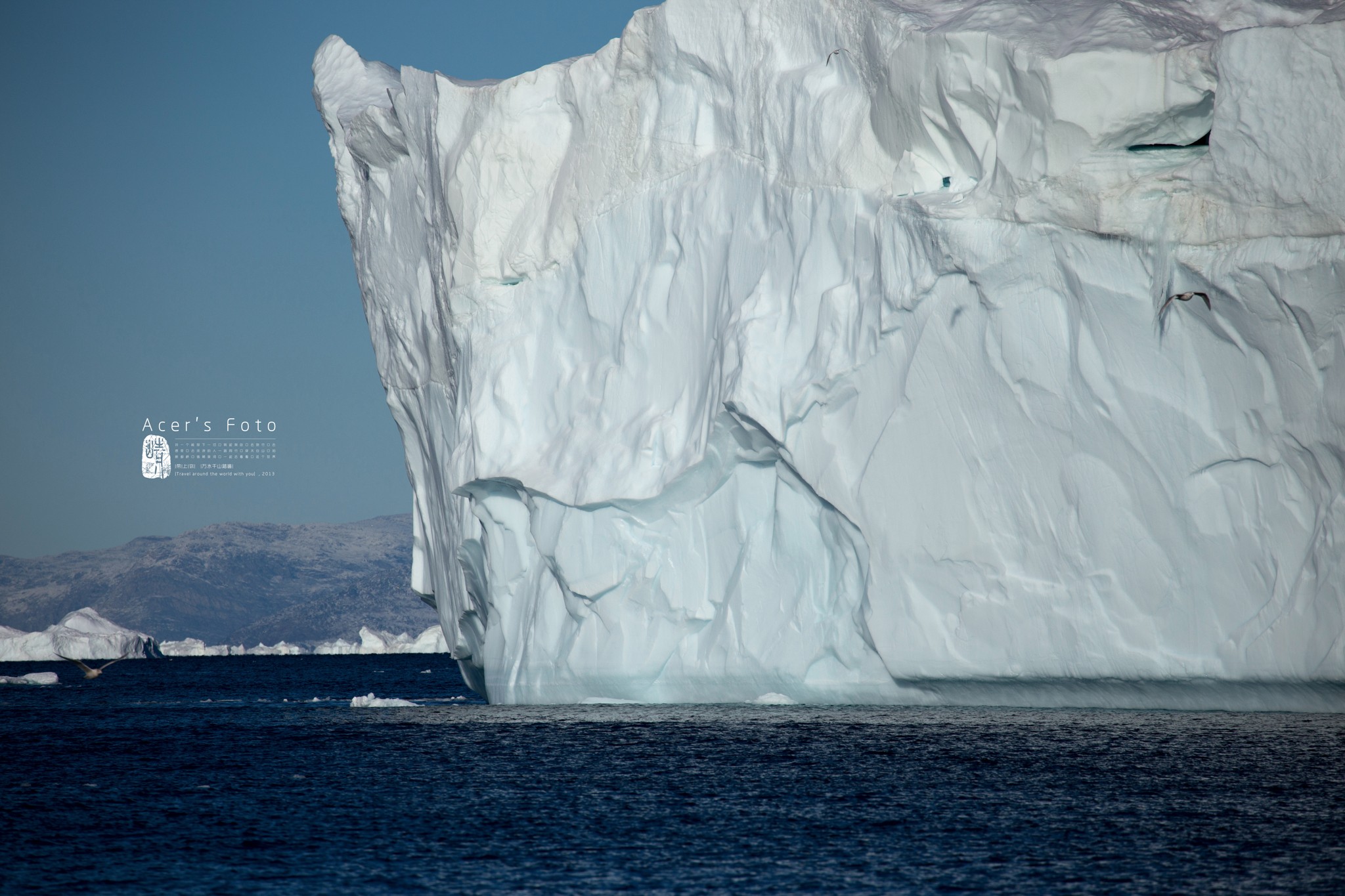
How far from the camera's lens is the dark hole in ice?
13352mm

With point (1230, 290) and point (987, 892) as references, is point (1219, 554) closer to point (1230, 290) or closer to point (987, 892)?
point (1230, 290)


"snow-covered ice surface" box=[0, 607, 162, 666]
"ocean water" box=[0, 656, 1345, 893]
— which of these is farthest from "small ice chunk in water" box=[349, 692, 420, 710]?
"snow-covered ice surface" box=[0, 607, 162, 666]

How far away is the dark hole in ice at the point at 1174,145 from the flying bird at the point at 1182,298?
5.36 ft

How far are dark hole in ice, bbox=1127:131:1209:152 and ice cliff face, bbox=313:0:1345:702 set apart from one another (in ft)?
0.14

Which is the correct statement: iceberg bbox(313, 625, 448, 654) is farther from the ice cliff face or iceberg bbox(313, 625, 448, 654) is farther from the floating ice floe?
the ice cliff face

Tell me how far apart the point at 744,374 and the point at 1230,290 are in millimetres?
5268

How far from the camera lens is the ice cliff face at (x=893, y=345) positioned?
1273 centimetres

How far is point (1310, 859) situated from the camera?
8.28 metres

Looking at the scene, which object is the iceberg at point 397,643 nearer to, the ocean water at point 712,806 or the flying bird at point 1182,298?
the ocean water at point 712,806

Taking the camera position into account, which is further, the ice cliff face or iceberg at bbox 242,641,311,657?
iceberg at bbox 242,641,311,657

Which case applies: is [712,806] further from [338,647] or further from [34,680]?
[338,647]

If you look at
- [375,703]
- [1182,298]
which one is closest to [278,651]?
[375,703]

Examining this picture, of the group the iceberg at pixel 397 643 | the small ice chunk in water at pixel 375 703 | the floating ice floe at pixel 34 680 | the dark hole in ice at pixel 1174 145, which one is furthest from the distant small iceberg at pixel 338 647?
the dark hole in ice at pixel 1174 145

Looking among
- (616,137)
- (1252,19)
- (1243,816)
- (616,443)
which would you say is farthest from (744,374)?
(1243,816)
